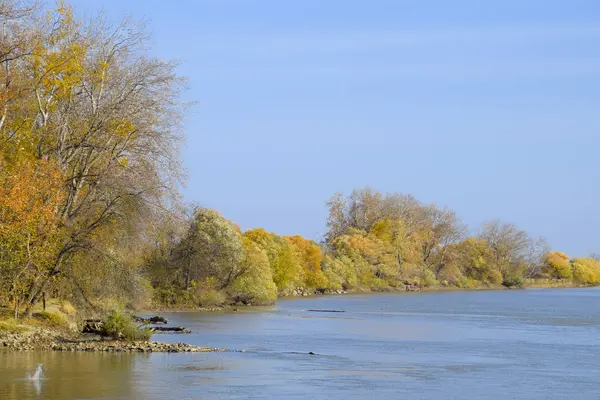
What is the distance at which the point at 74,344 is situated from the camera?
94.6ft

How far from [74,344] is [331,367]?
7914 mm

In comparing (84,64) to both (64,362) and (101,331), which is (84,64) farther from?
(64,362)

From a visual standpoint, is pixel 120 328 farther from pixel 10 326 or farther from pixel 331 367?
pixel 331 367

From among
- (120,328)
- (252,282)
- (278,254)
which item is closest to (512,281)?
(278,254)

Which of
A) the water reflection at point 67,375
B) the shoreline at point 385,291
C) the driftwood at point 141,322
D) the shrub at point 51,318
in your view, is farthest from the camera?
the shoreline at point 385,291

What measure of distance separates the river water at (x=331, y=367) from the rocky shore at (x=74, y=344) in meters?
0.96

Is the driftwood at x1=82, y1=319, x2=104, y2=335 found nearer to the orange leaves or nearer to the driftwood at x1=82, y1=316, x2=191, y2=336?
the driftwood at x1=82, y1=316, x2=191, y2=336

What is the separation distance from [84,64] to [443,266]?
102 meters

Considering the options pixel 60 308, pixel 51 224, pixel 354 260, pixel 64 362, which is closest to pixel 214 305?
pixel 60 308

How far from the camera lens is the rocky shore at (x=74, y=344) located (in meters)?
28.2

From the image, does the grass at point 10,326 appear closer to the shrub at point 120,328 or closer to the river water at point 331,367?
the shrub at point 120,328

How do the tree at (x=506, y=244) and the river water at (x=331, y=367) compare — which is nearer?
the river water at (x=331, y=367)

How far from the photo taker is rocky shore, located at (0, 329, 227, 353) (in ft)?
92.6

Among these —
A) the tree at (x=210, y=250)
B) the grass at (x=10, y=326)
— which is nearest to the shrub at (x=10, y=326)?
the grass at (x=10, y=326)
